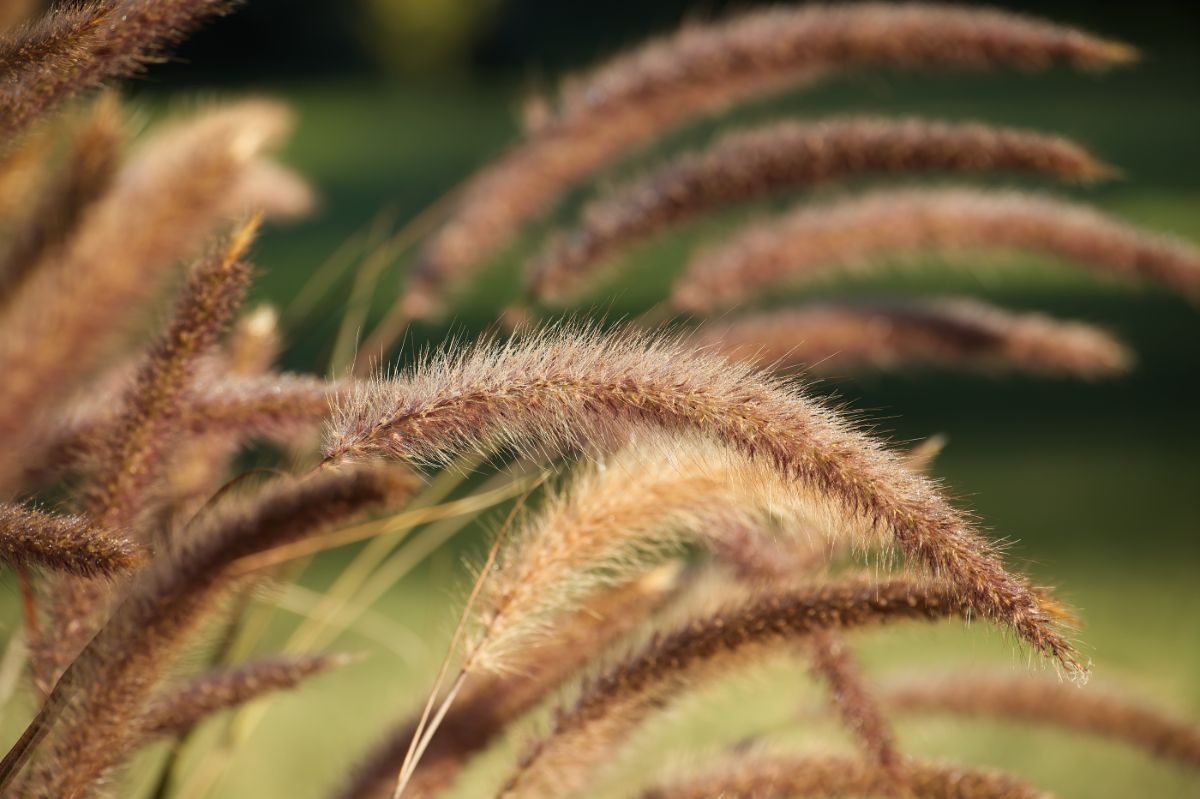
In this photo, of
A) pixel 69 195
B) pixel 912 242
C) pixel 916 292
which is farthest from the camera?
pixel 916 292

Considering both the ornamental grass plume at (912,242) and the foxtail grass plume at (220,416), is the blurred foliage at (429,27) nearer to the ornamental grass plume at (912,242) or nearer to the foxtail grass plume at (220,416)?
the ornamental grass plume at (912,242)

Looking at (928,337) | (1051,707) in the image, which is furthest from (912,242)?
(1051,707)

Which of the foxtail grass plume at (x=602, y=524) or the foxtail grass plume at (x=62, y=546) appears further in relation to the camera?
the foxtail grass plume at (x=602, y=524)

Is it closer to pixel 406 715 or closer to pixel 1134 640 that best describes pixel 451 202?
pixel 406 715

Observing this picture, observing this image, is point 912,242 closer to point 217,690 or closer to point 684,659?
point 684,659

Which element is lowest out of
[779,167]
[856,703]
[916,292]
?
[856,703]

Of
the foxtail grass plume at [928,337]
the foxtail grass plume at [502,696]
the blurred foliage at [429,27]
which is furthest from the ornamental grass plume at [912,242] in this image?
the blurred foliage at [429,27]

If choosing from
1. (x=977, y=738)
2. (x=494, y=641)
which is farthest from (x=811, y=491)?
(x=977, y=738)
